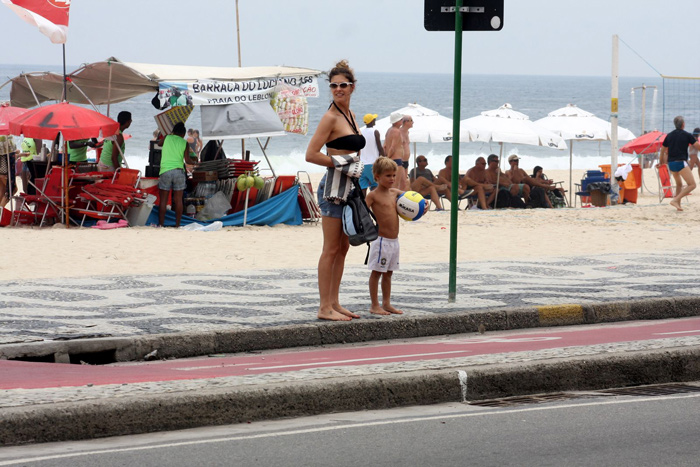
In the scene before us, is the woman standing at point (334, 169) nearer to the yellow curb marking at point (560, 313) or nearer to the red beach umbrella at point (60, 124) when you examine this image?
the yellow curb marking at point (560, 313)

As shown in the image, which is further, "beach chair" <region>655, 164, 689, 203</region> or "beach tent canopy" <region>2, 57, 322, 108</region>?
"beach chair" <region>655, 164, 689, 203</region>

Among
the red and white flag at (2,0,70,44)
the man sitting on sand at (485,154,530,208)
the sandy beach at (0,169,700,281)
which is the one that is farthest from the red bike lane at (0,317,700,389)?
the man sitting on sand at (485,154,530,208)

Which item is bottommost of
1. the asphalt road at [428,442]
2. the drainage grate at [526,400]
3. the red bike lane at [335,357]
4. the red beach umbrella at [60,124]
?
the drainage grate at [526,400]

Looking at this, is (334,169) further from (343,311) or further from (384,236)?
(343,311)

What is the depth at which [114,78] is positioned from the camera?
19016mm

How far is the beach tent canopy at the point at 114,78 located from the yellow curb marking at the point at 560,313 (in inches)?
378

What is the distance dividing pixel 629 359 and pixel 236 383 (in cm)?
Answer: 273

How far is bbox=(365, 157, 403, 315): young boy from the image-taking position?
30.2ft

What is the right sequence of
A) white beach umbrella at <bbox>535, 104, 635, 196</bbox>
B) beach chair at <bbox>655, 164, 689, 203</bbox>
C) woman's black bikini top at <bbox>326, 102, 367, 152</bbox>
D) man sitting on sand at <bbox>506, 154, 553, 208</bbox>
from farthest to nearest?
1. white beach umbrella at <bbox>535, 104, 635, 196</bbox>
2. beach chair at <bbox>655, 164, 689, 203</bbox>
3. man sitting on sand at <bbox>506, 154, 553, 208</bbox>
4. woman's black bikini top at <bbox>326, 102, 367, 152</bbox>

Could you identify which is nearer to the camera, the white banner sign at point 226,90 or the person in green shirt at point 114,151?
the white banner sign at point 226,90

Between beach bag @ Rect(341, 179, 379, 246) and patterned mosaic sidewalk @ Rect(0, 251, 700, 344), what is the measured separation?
2.64ft

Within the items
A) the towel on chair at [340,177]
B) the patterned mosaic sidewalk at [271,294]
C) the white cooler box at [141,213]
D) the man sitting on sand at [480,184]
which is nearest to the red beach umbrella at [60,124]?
the white cooler box at [141,213]

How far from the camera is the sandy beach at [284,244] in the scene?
45.1ft

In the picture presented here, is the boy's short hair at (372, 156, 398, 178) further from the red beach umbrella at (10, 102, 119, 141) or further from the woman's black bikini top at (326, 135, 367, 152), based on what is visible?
the red beach umbrella at (10, 102, 119, 141)
